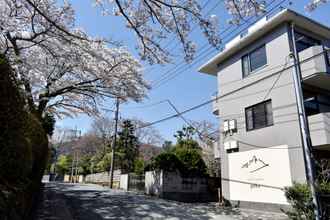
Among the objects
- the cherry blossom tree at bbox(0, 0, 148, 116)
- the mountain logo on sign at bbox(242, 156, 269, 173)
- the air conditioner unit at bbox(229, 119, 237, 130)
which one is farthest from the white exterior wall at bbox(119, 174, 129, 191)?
the mountain logo on sign at bbox(242, 156, 269, 173)

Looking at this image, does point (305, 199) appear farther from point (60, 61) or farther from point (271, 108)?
point (60, 61)

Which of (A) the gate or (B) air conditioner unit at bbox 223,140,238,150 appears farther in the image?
(A) the gate

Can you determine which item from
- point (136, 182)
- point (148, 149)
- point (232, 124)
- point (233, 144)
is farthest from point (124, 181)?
point (148, 149)

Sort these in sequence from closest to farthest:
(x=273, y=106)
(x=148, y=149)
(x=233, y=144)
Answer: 1. (x=273, y=106)
2. (x=233, y=144)
3. (x=148, y=149)

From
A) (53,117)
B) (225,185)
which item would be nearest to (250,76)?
(225,185)

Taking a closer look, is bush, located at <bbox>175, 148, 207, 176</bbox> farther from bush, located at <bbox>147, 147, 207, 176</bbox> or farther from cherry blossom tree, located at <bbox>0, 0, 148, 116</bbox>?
cherry blossom tree, located at <bbox>0, 0, 148, 116</bbox>

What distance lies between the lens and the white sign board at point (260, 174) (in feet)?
33.2

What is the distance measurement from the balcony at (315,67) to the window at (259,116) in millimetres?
1840

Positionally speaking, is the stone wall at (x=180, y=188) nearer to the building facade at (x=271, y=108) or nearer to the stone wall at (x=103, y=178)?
the building facade at (x=271, y=108)

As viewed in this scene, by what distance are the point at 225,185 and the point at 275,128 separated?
401cm

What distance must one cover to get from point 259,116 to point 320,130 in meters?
2.74

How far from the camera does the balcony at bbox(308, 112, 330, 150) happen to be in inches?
364

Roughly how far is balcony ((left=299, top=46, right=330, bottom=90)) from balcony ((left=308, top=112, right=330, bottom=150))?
1.59m

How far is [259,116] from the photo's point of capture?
461 inches
